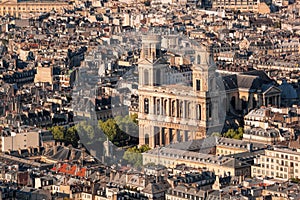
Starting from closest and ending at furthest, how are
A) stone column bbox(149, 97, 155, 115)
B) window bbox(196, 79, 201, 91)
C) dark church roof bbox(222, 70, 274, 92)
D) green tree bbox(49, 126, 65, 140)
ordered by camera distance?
green tree bbox(49, 126, 65, 140) < window bbox(196, 79, 201, 91) < stone column bbox(149, 97, 155, 115) < dark church roof bbox(222, 70, 274, 92)

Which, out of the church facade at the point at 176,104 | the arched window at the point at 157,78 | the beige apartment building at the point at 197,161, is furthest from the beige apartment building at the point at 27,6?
the beige apartment building at the point at 197,161

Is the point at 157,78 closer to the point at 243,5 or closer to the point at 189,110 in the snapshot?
the point at 189,110

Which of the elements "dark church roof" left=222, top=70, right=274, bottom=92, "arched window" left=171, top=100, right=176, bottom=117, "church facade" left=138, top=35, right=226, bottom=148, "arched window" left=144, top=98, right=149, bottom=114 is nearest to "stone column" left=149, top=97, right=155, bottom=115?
"church facade" left=138, top=35, right=226, bottom=148

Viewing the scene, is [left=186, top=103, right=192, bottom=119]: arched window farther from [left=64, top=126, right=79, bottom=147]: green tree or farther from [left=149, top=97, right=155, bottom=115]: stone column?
[left=64, top=126, right=79, bottom=147]: green tree

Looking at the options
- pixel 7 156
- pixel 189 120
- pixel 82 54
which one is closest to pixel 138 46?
pixel 82 54

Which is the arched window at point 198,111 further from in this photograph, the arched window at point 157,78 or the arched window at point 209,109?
the arched window at point 157,78

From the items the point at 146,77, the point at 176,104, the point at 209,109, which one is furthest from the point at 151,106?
the point at 209,109
